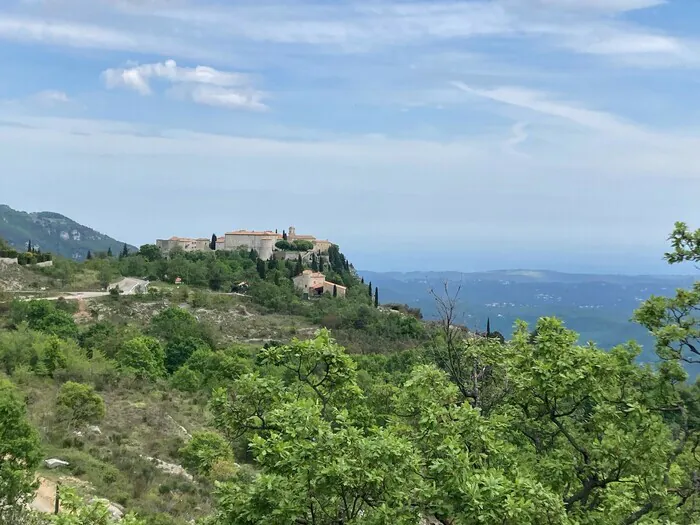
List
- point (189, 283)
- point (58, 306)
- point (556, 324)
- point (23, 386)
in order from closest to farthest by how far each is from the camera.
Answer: point (556, 324)
point (23, 386)
point (58, 306)
point (189, 283)

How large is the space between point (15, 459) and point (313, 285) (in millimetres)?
64689

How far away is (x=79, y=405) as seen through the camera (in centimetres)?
2020

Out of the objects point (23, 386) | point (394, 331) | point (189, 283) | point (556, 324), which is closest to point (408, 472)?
point (556, 324)

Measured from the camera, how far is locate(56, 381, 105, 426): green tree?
19.8 metres

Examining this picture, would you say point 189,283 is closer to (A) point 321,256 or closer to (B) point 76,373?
(A) point 321,256

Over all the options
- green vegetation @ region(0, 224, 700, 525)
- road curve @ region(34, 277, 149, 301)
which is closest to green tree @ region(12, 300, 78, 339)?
road curve @ region(34, 277, 149, 301)

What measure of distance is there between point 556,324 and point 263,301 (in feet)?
193

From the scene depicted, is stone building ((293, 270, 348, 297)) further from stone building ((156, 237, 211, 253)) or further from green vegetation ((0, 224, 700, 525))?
green vegetation ((0, 224, 700, 525))

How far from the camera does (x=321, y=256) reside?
93.9 m

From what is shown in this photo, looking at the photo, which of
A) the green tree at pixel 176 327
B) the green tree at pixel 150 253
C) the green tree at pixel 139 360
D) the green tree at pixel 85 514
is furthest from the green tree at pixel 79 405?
the green tree at pixel 150 253

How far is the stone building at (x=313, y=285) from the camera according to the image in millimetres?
74500

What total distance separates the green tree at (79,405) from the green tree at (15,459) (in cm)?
894

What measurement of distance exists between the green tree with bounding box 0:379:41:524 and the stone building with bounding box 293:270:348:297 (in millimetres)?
62602

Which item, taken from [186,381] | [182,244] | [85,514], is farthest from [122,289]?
[85,514]
